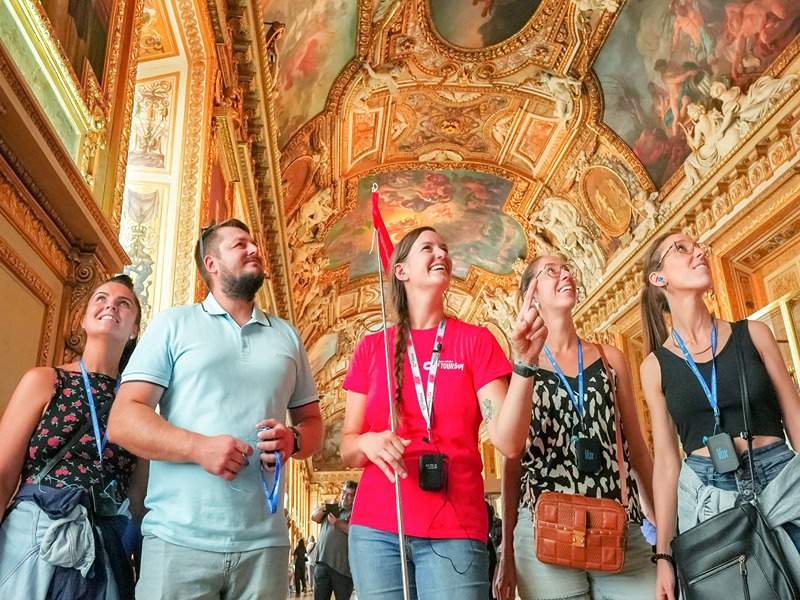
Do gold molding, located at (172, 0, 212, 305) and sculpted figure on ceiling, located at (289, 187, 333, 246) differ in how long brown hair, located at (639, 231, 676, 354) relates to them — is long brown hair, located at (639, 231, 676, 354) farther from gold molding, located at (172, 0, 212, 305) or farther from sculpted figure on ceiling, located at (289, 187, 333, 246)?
sculpted figure on ceiling, located at (289, 187, 333, 246)

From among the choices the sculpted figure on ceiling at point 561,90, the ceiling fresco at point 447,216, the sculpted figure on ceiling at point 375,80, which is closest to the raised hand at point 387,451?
the sculpted figure on ceiling at point 375,80

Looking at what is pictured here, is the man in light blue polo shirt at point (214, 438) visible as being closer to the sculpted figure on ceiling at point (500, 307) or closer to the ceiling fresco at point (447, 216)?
the ceiling fresco at point (447, 216)

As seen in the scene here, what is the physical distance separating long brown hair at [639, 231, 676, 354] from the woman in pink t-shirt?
0.94 metres

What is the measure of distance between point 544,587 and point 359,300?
22.7m

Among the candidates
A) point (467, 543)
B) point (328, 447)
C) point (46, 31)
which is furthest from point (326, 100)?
point (328, 447)

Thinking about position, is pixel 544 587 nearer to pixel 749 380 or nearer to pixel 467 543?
pixel 467 543

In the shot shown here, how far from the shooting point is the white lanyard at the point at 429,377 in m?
2.34

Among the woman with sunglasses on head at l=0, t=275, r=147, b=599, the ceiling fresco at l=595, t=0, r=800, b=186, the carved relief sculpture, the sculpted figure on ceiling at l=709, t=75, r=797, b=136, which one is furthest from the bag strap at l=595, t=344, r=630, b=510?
the ceiling fresco at l=595, t=0, r=800, b=186

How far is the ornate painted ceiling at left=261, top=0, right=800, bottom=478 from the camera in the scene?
11656 mm

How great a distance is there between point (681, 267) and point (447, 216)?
17.8 m

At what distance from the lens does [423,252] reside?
105 inches

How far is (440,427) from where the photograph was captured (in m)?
2.31

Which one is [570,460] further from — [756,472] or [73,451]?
[73,451]

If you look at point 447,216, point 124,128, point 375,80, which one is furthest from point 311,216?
point 124,128
